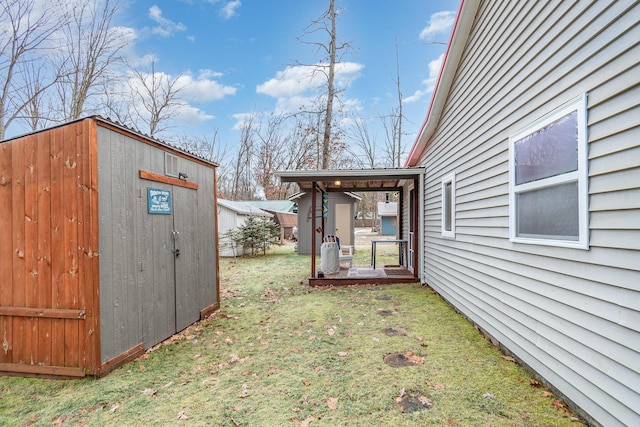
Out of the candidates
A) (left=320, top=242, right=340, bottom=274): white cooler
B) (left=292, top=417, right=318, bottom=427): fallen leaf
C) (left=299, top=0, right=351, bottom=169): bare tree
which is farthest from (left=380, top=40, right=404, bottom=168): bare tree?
(left=292, top=417, right=318, bottom=427): fallen leaf

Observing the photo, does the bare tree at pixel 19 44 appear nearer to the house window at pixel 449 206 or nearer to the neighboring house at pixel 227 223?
the neighboring house at pixel 227 223

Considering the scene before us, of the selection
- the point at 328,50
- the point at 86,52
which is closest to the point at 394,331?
the point at 86,52

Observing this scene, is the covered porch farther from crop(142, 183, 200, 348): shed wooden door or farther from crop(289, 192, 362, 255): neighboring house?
crop(289, 192, 362, 255): neighboring house

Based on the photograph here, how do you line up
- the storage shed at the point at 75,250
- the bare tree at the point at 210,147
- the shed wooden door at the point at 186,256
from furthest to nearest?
the bare tree at the point at 210,147 → the shed wooden door at the point at 186,256 → the storage shed at the point at 75,250

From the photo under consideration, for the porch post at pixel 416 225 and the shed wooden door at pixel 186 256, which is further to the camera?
the porch post at pixel 416 225

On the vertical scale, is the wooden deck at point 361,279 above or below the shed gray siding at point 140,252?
below

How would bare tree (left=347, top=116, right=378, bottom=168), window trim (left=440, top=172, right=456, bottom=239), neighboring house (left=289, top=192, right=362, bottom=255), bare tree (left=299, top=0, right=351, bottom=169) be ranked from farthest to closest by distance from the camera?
bare tree (left=347, top=116, right=378, bottom=168), neighboring house (left=289, top=192, right=362, bottom=255), bare tree (left=299, top=0, right=351, bottom=169), window trim (left=440, top=172, right=456, bottom=239)

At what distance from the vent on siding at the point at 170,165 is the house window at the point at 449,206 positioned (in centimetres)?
439

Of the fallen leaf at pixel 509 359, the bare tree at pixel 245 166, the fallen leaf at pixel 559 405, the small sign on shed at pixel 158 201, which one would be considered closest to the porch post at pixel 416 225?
the fallen leaf at pixel 509 359

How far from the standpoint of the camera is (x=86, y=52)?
941cm

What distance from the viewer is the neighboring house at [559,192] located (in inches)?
72.2

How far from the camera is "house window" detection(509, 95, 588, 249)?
2.20 meters

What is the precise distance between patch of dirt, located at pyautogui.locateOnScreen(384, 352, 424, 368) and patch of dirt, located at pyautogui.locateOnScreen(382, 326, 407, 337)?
0.61m

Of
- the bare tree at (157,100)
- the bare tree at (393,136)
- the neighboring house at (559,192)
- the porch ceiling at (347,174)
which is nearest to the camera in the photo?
the neighboring house at (559,192)
